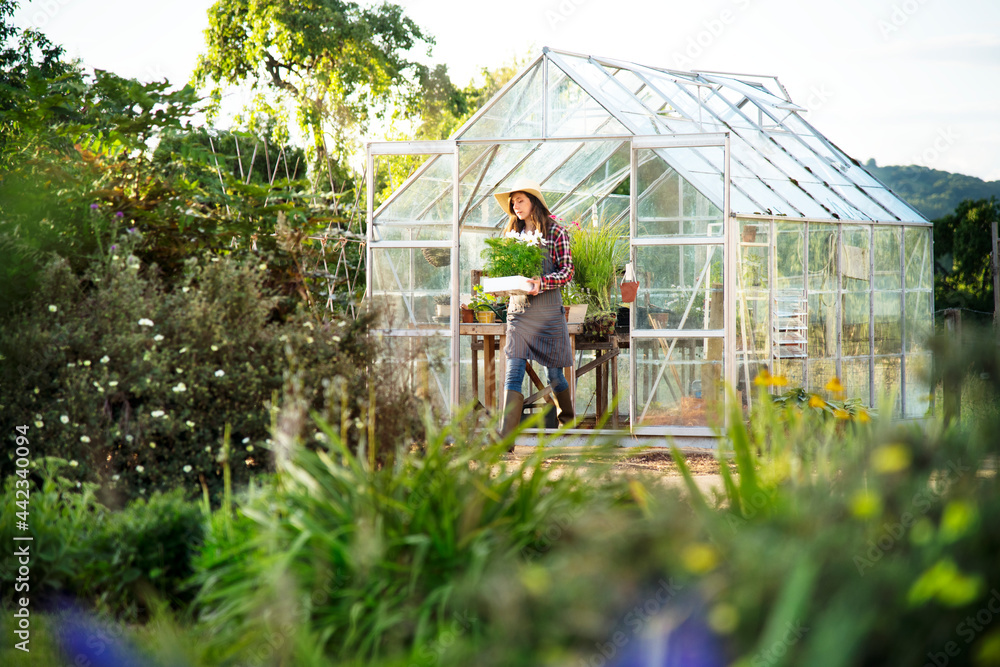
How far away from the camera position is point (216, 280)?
168 inches

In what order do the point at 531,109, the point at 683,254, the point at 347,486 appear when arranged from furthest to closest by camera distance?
the point at 531,109, the point at 683,254, the point at 347,486

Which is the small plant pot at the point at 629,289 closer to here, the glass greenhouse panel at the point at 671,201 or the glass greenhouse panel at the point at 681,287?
the glass greenhouse panel at the point at 681,287

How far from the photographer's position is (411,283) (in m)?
8.65

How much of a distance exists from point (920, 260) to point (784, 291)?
3.15 metres

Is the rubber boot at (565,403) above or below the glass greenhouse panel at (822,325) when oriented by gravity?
below

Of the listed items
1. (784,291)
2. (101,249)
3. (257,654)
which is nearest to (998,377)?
(257,654)

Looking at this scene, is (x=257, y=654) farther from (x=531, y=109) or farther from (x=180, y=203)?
(x=531, y=109)

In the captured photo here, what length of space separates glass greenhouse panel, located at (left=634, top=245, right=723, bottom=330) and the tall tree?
10.7 meters

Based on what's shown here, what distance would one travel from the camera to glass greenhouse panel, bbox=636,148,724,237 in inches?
311

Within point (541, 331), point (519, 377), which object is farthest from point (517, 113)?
point (519, 377)

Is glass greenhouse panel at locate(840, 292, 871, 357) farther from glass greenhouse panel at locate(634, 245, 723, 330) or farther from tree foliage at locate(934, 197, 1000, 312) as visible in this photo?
tree foliage at locate(934, 197, 1000, 312)

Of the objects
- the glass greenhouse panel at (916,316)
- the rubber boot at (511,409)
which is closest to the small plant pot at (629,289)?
the rubber boot at (511,409)

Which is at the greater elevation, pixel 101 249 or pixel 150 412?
pixel 101 249

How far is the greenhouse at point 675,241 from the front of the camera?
788 centimetres
